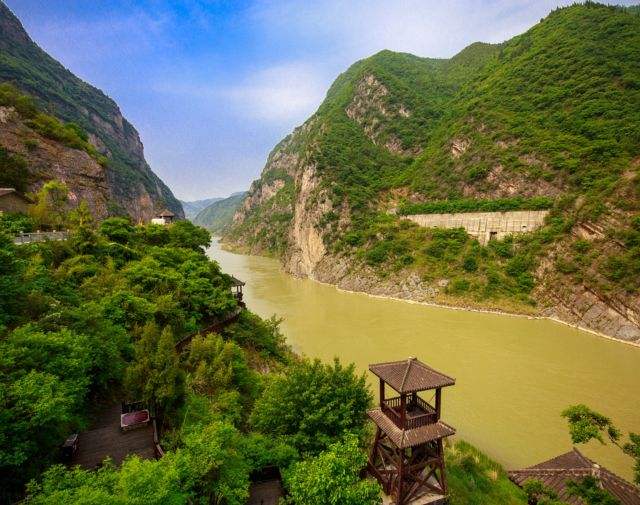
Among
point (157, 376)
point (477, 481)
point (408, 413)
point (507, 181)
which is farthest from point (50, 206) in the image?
point (507, 181)

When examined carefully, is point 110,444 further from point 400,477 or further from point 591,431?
point 591,431

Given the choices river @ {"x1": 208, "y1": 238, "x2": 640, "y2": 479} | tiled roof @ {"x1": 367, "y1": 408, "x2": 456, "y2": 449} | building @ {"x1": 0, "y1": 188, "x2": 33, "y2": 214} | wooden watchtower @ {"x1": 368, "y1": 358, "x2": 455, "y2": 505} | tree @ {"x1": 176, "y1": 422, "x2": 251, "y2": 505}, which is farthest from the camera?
building @ {"x1": 0, "y1": 188, "x2": 33, "y2": 214}

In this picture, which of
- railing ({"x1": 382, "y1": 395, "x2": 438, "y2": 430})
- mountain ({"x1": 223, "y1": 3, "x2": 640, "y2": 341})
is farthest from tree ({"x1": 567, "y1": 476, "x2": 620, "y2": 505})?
mountain ({"x1": 223, "y1": 3, "x2": 640, "y2": 341})

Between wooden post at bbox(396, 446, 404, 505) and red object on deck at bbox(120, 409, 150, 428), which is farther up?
red object on deck at bbox(120, 409, 150, 428)

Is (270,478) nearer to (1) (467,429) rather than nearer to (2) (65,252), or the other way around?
(1) (467,429)

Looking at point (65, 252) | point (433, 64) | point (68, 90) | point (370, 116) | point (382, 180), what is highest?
point (433, 64)

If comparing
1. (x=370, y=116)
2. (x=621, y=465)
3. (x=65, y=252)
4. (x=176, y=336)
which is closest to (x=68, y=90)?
(x=370, y=116)

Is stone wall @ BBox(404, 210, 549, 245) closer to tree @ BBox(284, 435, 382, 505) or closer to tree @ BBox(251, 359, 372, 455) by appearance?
tree @ BBox(251, 359, 372, 455)
